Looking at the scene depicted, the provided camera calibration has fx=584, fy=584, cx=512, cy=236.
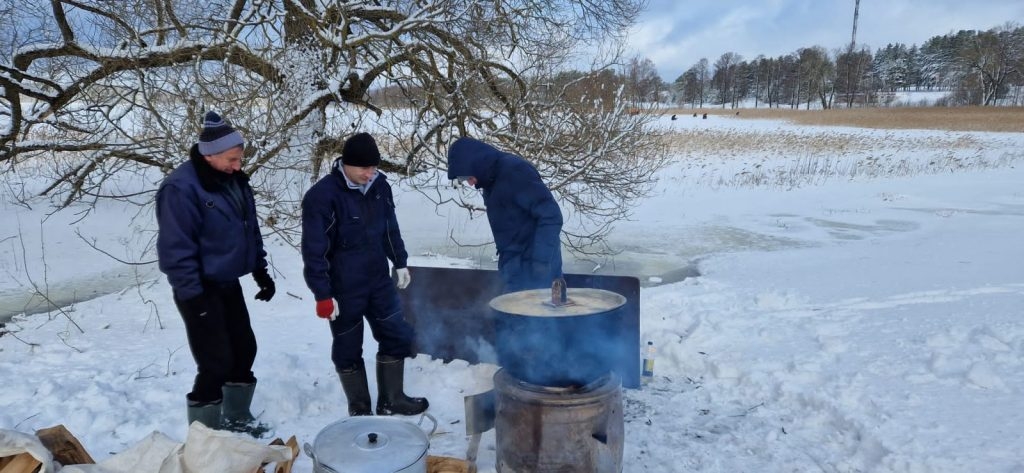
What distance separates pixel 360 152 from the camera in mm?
3127

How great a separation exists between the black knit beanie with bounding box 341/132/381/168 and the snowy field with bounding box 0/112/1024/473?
1.52m

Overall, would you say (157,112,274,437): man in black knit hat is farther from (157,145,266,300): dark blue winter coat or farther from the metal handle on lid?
the metal handle on lid

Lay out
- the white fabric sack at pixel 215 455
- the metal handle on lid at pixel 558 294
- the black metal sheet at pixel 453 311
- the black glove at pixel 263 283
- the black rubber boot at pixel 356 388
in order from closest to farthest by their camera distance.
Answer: the white fabric sack at pixel 215 455 < the metal handle on lid at pixel 558 294 < the black glove at pixel 263 283 < the black rubber boot at pixel 356 388 < the black metal sheet at pixel 453 311

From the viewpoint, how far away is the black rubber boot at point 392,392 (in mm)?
3568

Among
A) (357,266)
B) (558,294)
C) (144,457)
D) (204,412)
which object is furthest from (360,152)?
(144,457)

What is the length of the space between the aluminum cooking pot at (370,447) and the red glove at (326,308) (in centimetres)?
94

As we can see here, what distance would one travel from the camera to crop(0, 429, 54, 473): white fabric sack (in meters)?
2.14

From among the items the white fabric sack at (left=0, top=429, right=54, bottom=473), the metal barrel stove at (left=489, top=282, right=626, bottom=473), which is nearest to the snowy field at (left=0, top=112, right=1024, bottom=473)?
the metal barrel stove at (left=489, top=282, right=626, bottom=473)

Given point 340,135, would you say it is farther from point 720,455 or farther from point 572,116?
point 720,455

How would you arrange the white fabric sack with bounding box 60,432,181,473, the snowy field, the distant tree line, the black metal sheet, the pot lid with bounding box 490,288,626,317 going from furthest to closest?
1. the distant tree line
2. the black metal sheet
3. the snowy field
4. the pot lid with bounding box 490,288,626,317
5. the white fabric sack with bounding box 60,432,181,473

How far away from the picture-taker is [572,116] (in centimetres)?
701

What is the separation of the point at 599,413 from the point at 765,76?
3125 inches

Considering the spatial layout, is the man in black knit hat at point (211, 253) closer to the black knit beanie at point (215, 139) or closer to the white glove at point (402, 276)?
the black knit beanie at point (215, 139)

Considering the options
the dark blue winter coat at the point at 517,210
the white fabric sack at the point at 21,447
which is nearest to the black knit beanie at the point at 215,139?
the dark blue winter coat at the point at 517,210
